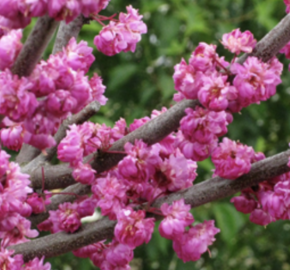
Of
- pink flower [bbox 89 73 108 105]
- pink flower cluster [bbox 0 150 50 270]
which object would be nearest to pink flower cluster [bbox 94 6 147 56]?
pink flower [bbox 89 73 108 105]

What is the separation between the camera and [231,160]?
693 millimetres

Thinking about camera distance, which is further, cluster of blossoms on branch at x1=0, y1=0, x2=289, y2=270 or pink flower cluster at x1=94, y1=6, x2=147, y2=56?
pink flower cluster at x1=94, y1=6, x2=147, y2=56

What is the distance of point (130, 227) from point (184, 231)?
96 mm

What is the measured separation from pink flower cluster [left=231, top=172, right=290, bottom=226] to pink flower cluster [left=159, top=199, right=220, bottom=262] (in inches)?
2.5

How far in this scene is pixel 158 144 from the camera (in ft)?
2.40

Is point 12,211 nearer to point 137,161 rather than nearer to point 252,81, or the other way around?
point 137,161

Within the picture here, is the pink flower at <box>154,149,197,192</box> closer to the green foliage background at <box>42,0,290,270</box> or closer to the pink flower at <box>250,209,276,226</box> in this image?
the pink flower at <box>250,209,276,226</box>

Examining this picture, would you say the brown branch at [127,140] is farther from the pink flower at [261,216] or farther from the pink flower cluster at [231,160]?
the pink flower at [261,216]

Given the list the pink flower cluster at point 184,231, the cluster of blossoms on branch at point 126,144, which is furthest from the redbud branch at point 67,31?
the pink flower cluster at point 184,231

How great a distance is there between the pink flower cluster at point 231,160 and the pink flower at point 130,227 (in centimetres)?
12

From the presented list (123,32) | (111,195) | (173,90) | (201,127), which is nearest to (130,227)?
(111,195)

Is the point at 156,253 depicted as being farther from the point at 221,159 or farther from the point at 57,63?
the point at 57,63

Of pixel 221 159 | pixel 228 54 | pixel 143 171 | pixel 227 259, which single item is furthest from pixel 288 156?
pixel 227 259

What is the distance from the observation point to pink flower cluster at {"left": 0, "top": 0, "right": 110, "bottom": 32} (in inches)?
19.4
